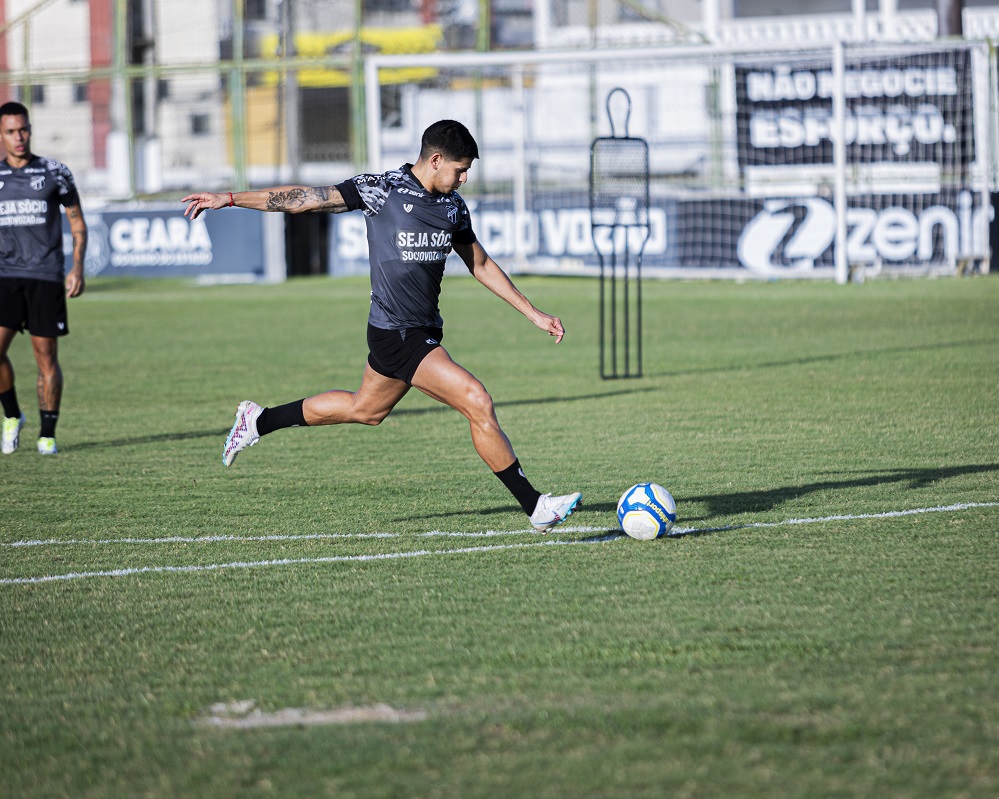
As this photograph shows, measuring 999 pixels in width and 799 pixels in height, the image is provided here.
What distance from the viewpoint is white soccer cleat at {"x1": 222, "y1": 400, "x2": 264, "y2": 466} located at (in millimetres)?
7109

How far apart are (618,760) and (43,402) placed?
6916mm

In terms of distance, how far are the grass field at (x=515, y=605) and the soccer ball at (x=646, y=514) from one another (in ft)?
0.27

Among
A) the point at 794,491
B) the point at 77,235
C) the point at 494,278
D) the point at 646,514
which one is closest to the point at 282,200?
the point at 494,278

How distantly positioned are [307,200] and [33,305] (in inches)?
148

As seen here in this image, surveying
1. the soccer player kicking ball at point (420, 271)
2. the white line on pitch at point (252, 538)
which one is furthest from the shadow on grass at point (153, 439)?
the soccer player kicking ball at point (420, 271)

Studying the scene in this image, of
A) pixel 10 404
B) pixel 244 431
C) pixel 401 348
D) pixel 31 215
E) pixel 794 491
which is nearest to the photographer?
pixel 401 348

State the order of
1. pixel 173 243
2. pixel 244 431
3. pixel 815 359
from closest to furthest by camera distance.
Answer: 1. pixel 244 431
2. pixel 815 359
3. pixel 173 243

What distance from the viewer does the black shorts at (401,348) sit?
252 inches

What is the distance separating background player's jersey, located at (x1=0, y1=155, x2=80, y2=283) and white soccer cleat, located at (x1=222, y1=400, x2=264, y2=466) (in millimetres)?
2886

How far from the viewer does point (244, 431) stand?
7.14m

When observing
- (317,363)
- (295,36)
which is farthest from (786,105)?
(295,36)

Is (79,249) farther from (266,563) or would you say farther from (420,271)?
(266,563)

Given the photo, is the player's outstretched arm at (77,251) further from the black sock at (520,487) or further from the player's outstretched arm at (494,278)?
the black sock at (520,487)

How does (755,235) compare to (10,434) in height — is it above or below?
above
